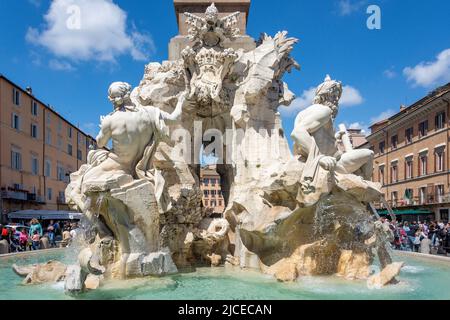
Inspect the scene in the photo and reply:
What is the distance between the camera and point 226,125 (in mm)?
8914

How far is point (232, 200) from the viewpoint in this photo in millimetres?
8086

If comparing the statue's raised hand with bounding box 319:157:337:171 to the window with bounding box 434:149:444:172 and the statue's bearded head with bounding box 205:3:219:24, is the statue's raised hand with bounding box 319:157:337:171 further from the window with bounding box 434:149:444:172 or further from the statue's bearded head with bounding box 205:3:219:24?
the window with bounding box 434:149:444:172

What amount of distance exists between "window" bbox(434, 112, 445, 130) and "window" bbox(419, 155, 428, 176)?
3.06 metres

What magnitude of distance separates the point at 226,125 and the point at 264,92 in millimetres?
1034

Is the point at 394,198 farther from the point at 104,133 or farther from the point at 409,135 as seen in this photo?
the point at 104,133

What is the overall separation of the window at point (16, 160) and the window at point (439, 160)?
30474 millimetres

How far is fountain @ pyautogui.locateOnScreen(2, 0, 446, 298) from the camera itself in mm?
6449

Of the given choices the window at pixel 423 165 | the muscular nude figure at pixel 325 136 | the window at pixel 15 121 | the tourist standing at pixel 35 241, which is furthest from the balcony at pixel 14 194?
the window at pixel 423 165

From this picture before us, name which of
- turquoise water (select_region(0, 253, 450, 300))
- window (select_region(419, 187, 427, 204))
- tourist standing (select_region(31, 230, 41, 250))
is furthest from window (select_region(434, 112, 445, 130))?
tourist standing (select_region(31, 230, 41, 250))

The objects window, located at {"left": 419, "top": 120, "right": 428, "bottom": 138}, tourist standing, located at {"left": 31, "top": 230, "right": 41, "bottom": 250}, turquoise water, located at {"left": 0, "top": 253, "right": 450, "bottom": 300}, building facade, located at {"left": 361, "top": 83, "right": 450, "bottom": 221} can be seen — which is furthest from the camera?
window, located at {"left": 419, "top": 120, "right": 428, "bottom": 138}

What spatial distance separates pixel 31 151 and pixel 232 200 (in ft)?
96.7

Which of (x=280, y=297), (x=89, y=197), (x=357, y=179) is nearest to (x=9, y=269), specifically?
(x=89, y=197)

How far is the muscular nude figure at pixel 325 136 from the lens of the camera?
270 inches

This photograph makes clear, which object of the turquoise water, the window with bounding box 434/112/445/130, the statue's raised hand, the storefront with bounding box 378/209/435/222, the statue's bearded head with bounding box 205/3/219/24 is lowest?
the storefront with bounding box 378/209/435/222
